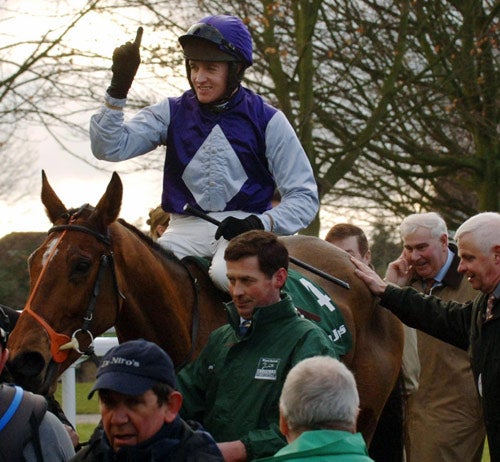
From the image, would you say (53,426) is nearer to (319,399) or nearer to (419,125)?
(319,399)

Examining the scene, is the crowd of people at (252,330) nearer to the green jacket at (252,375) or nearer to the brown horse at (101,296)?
the green jacket at (252,375)

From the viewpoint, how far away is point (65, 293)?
16.0ft

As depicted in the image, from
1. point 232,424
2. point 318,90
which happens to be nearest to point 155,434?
point 232,424

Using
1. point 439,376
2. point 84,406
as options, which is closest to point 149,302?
point 439,376

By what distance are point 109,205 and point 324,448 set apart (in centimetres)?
219

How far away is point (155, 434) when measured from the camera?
3.45 meters

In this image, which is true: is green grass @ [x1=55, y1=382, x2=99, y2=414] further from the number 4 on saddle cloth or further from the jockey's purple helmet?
the jockey's purple helmet

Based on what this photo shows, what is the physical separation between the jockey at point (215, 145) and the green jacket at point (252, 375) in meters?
1.07

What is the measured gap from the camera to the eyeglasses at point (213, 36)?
18.6 ft

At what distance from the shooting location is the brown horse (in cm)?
476

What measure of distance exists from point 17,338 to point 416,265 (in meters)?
3.31

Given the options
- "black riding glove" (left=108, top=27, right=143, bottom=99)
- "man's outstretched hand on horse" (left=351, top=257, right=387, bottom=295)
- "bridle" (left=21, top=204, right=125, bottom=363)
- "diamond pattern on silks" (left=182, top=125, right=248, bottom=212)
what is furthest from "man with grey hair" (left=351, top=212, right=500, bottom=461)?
"black riding glove" (left=108, top=27, right=143, bottom=99)

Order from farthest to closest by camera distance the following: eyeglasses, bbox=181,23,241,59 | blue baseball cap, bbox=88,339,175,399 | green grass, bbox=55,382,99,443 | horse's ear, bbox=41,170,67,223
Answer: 1. green grass, bbox=55,382,99,443
2. eyeglasses, bbox=181,23,241,59
3. horse's ear, bbox=41,170,67,223
4. blue baseball cap, bbox=88,339,175,399

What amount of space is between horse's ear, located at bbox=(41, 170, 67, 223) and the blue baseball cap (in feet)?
5.84
